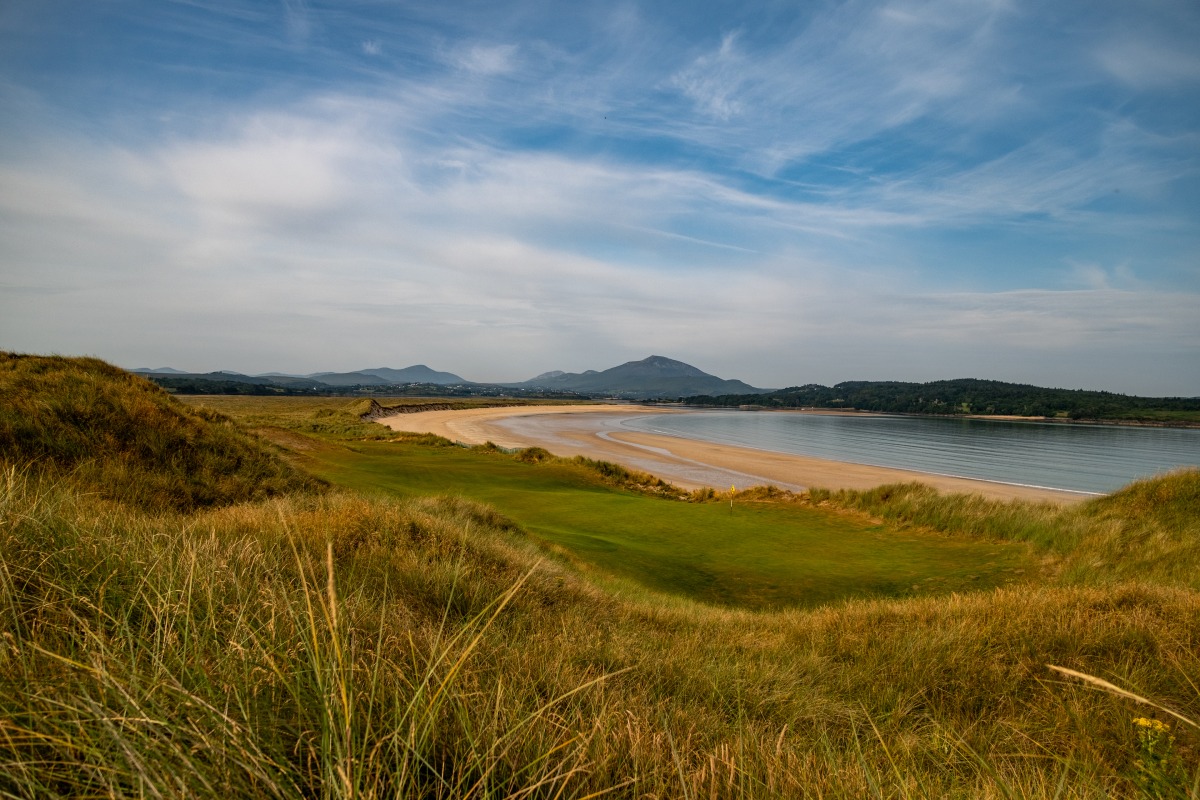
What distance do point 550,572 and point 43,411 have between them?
19.8 feet

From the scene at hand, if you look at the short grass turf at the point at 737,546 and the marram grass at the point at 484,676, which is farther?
the short grass turf at the point at 737,546

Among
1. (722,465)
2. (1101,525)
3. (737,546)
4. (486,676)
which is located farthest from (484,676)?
(722,465)

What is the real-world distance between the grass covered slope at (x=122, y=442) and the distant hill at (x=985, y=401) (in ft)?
421

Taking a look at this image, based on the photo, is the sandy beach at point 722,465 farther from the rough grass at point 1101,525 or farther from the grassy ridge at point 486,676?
the grassy ridge at point 486,676

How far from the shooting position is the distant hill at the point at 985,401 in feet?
332

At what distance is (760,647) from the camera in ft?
14.4

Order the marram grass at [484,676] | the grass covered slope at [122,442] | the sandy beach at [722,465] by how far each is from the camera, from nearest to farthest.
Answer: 1. the marram grass at [484,676]
2. the grass covered slope at [122,442]
3. the sandy beach at [722,465]

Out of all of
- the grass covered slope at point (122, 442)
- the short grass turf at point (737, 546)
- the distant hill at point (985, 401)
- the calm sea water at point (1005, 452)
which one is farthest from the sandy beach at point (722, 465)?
the distant hill at point (985, 401)

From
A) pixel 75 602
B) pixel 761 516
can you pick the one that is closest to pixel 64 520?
pixel 75 602

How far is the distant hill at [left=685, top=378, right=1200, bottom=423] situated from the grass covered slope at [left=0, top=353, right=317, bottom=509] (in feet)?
421

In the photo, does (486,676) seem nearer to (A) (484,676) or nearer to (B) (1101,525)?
(A) (484,676)

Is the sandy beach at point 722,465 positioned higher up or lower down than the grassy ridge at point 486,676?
lower down

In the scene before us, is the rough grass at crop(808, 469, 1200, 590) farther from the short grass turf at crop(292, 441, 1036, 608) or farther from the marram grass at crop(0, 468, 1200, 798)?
the marram grass at crop(0, 468, 1200, 798)

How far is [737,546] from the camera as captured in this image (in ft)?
39.2
